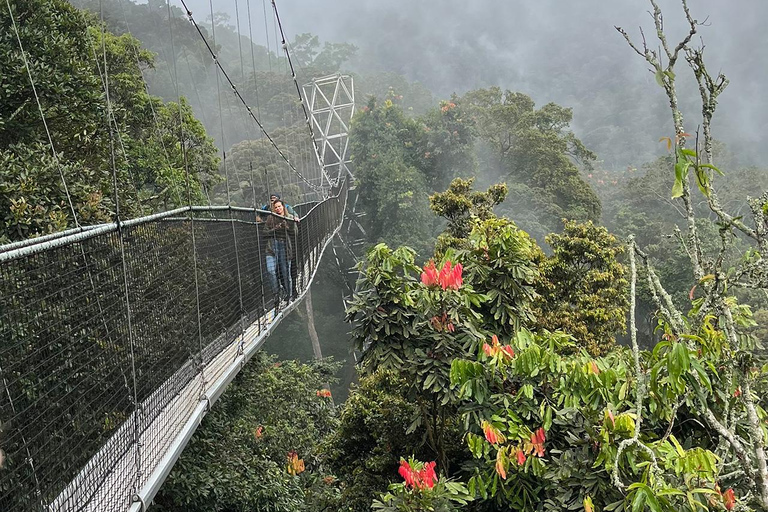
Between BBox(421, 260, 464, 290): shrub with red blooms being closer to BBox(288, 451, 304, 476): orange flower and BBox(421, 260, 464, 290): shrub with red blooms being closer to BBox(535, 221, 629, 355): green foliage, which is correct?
BBox(535, 221, 629, 355): green foliage

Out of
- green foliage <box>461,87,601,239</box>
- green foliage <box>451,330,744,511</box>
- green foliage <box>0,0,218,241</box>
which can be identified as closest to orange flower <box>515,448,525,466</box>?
green foliage <box>451,330,744,511</box>

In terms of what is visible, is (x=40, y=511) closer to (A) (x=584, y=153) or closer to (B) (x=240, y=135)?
(A) (x=584, y=153)

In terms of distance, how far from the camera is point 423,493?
228 cm

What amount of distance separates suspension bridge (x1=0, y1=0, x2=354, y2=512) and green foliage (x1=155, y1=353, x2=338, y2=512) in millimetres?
1815

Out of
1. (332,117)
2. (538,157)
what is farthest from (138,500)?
(332,117)

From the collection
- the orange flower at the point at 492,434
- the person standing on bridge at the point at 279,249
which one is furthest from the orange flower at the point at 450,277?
the person standing on bridge at the point at 279,249

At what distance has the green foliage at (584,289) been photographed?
6.16 metres

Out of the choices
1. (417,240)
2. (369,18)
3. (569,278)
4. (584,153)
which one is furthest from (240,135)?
(369,18)

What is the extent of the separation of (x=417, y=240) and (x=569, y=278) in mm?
8339

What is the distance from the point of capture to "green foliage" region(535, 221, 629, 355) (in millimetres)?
6164

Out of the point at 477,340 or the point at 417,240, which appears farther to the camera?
the point at 417,240

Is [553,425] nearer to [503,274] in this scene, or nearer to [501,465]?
[501,465]

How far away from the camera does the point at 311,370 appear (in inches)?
322

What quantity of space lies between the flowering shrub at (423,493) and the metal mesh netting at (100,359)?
780 mm
